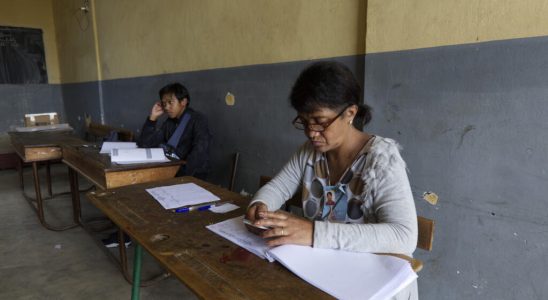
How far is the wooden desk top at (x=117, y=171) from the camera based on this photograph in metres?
1.98

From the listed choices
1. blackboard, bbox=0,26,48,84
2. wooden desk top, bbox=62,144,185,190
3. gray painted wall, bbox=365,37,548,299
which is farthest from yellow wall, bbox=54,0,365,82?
blackboard, bbox=0,26,48,84

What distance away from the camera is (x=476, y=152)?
1356mm

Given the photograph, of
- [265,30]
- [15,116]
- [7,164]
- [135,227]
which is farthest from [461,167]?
[15,116]

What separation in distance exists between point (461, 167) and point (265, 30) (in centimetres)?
146

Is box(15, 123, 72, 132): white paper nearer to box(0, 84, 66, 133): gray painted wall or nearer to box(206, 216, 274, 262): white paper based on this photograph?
box(0, 84, 66, 133): gray painted wall

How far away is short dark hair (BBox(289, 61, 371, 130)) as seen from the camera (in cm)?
100

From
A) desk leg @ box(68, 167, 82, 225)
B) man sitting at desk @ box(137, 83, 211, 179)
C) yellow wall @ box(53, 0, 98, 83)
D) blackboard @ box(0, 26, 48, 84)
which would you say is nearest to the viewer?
man sitting at desk @ box(137, 83, 211, 179)

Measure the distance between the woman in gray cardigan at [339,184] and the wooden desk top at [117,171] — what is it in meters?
1.11

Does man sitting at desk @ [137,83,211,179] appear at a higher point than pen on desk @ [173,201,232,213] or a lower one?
higher

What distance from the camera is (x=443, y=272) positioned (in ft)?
5.09

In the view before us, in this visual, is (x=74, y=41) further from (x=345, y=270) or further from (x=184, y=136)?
(x=345, y=270)

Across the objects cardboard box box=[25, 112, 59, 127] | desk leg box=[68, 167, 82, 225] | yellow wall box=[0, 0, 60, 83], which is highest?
yellow wall box=[0, 0, 60, 83]

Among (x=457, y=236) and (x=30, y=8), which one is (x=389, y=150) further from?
(x=30, y=8)

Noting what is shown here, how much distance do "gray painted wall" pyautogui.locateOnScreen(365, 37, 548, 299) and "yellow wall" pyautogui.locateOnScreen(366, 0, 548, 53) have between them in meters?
0.04
